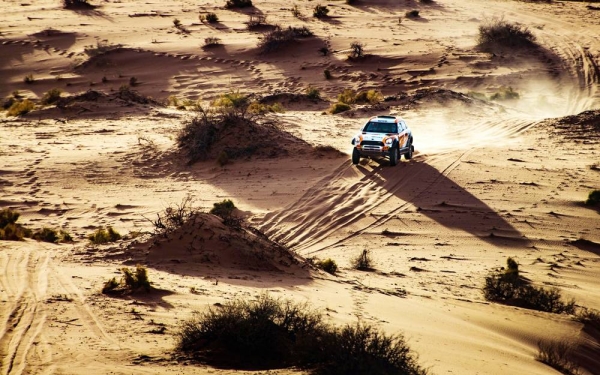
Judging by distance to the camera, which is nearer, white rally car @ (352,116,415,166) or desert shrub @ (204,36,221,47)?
white rally car @ (352,116,415,166)

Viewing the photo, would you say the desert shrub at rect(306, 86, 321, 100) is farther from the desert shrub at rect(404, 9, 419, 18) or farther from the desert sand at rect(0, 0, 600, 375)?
the desert shrub at rect(404, 9, 419, 18)

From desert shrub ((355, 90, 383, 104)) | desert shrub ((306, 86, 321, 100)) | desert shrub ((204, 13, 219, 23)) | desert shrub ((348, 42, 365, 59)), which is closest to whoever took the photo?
desert shrub ((355, 90, 383, 104))

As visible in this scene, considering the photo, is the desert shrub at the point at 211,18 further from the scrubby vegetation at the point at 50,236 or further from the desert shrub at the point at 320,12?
the scrubby vegetation at the point at 50,236

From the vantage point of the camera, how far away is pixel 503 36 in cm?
3909

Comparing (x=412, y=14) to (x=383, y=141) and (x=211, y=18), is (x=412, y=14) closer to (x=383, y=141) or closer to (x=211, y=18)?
(x=211, y=18)

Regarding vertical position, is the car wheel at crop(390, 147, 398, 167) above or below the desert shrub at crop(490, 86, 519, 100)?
above

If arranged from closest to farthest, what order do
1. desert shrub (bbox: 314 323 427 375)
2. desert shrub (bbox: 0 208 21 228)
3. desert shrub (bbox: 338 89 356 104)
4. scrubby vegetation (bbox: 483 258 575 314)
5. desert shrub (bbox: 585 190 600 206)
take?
desert shrub (bbox: 314 323 427 375) < scrubby vegetation (bbox: 483 258 575 314) < desert shrub (bbox: 0 208 21 228) < desert shrub (bbox: 585 190 600 206) < desert shrub (bbox: 338 89 356 104)

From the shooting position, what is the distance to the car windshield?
23.0 m

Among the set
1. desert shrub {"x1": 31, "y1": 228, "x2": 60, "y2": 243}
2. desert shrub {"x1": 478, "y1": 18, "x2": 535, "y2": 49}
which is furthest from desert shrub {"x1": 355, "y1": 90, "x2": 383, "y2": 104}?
desert shrub {"x1": 31, "y1": 228, "x2": 60, "y2": 243}

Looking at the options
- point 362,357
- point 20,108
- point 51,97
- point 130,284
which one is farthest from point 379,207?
point 51,97

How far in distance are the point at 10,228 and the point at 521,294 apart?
10.3 meters

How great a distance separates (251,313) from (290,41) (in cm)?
3199

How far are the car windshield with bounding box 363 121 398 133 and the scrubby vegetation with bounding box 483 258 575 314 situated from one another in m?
8.22

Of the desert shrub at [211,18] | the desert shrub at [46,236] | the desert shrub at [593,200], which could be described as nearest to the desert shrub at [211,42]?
the desert shrub at [211,18]
